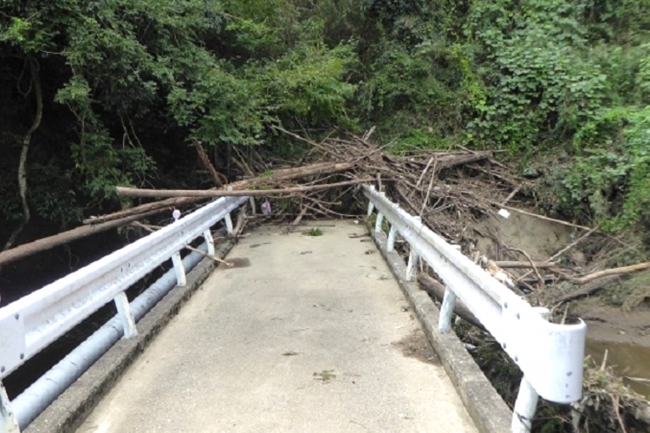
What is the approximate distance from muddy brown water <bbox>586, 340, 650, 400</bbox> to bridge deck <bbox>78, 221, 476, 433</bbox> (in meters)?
3.18

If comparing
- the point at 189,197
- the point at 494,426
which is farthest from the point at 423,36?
the point at 494,426

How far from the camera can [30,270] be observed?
12992 mm

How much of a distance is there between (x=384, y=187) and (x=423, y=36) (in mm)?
6490

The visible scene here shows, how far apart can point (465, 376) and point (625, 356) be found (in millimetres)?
5013

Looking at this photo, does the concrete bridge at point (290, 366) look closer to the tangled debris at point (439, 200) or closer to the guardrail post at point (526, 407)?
the guardrail post at point (526, 407)

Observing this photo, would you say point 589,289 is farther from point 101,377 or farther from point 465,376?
point 101,377

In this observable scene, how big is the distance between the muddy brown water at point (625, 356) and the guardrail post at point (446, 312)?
3.44m

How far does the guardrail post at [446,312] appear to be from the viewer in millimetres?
4676

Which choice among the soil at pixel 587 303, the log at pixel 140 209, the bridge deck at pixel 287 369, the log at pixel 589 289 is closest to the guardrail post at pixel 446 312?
the bridge deck at pixel 287 369

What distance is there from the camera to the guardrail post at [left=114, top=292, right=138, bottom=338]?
4656mm

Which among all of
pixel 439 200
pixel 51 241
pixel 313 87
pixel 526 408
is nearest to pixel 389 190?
pixel 439 200

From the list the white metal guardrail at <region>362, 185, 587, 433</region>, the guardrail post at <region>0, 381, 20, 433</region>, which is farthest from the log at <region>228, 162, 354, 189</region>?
the guardrail post at <region>0, 381, 20, 433</region>

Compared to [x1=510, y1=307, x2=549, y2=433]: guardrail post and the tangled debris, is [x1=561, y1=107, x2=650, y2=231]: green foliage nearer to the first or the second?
the tangled debris

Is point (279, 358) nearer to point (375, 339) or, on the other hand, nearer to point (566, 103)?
point (375, 339)
